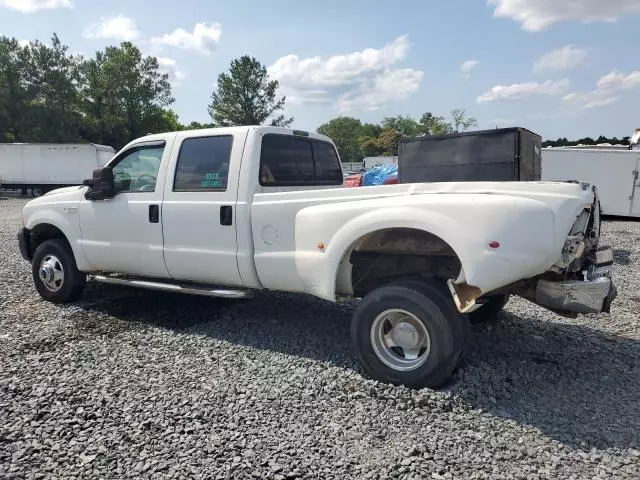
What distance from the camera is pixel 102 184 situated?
5.48 metres

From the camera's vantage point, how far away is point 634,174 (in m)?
16.4

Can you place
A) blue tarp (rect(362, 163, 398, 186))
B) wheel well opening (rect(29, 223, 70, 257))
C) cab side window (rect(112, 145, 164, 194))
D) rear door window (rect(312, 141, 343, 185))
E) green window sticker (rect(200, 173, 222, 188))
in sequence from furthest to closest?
blue tarp (rect(362, 163, 398, 186)), wheel well opening (rect(29, 223, 70, 257)), rear door window (rect(312, 141, 343, 185)), cab side window (rect(112, 145, 164, 194)), green window sticker (rect(200, 173, 222, 188))

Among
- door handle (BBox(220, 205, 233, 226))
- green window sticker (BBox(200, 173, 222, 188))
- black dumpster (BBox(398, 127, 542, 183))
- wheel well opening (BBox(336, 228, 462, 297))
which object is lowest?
wheel well opening (BBox(336, 228, 462, 297))

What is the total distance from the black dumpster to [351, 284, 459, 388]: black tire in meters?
3.87

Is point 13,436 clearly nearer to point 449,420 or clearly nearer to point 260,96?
point 449,420

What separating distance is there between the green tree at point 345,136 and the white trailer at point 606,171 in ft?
224

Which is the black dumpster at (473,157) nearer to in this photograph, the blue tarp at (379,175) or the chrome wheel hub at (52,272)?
the blue tarp at (379,175)

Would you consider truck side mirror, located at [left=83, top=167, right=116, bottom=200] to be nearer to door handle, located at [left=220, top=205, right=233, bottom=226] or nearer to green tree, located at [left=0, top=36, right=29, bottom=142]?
door handle, located at [left=220, top=205, right=233, bottom=226]

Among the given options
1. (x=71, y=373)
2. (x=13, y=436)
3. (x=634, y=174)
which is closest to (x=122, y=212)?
(x=71, y=373)

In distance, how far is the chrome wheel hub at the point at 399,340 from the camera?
148 inches

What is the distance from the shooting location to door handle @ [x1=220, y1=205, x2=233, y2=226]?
15.2 ft

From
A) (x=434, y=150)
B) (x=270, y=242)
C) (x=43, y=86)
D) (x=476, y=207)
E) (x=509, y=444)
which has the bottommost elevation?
(x=509, y=444)

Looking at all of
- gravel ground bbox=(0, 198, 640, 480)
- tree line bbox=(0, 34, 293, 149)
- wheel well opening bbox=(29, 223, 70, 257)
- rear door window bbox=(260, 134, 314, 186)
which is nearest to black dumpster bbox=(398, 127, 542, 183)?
gravel ground bbox=(0, 198, 640, 480)

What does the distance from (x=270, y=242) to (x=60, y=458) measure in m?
2.25
